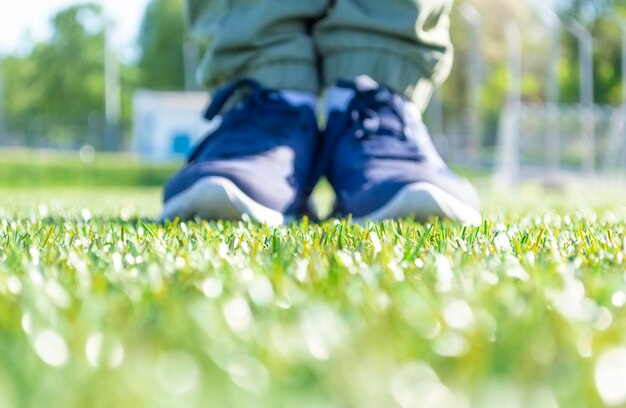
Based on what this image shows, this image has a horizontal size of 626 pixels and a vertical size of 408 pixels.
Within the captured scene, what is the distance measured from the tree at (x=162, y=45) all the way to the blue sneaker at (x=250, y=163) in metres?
41.9

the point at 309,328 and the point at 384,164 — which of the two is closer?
the point at 309,328

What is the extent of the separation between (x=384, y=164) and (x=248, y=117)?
1.20 feet

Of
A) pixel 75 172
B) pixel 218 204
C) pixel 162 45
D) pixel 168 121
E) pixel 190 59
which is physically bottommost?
pixel 75 172


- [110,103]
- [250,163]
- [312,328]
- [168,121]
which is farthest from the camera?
[110,103]

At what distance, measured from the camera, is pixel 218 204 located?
1.82 metres

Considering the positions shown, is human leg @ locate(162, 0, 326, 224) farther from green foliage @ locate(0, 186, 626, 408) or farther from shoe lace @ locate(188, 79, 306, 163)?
green foliage @ locate(0, 186, 626, 408)

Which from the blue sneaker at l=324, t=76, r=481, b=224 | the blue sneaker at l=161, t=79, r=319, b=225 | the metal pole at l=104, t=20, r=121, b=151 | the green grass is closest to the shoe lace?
the blue sneaker at l=161, t=79, r=319, b=225

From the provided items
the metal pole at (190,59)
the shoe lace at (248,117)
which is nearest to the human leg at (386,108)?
the shoe lace at (248,117)

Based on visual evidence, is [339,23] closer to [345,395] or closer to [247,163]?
[247,163]

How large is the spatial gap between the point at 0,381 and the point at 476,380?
0.88 ft

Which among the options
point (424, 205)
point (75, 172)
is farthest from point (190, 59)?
point (424, 205)

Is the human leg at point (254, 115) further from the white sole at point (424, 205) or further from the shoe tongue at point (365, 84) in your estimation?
the white sole at point (424, 205)

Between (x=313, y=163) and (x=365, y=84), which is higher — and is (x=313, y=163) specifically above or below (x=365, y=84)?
below

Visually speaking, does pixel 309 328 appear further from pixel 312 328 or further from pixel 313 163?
pixel 313 163
